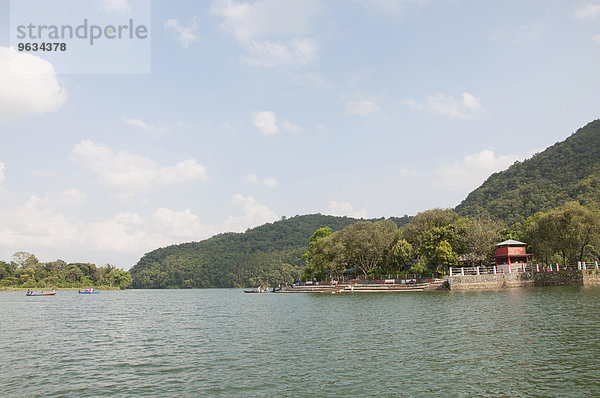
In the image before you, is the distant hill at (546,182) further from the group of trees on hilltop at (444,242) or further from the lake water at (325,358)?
the lake water at (325,358)

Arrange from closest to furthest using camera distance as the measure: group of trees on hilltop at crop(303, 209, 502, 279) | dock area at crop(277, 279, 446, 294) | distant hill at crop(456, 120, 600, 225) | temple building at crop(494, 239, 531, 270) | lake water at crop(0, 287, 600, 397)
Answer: lake water at crop(0, 287, 600, 397), dock area at crop(277, 279, 446, 294), temple building at crop(494, 239, 531, 270), group of trees on hilltop at crop(303, 209, 502, 279), distant hill at crop(456, 120, 600, 225)

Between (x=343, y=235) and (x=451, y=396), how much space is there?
257 feet

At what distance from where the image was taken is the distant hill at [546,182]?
4370 inches

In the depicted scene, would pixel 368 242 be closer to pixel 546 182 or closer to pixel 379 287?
pixel 379 287

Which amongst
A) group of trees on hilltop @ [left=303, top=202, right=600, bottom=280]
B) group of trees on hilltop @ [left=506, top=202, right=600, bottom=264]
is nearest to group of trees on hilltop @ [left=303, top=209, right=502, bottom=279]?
group of trees on hilltop @ [left=303, top=202, right=600, bottom=280]

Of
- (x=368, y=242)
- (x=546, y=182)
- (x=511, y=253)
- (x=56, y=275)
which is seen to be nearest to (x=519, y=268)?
(x=511, y=253)

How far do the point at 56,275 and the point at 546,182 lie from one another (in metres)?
180

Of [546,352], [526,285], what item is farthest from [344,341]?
[526,285]

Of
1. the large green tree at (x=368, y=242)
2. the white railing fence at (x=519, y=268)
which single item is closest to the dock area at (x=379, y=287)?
the white railing fence at (x=519, y=268)

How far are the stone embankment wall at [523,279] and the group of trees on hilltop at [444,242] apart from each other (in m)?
4.26

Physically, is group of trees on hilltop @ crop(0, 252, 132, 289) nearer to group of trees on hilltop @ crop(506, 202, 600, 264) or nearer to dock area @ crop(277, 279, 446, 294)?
dock area @ crop(277, 279, 446, 294)

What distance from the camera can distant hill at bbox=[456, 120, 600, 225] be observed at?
11100 centimetres

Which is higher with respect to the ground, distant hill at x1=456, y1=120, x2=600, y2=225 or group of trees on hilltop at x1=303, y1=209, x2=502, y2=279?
distant hill at x1=456, y1=120, x2=600, y2=225

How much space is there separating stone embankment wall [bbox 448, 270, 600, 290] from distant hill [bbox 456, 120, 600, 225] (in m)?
33.0
